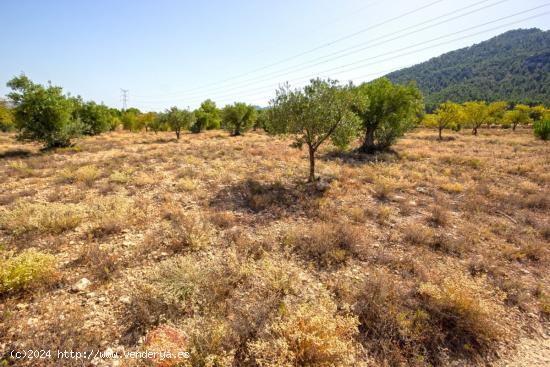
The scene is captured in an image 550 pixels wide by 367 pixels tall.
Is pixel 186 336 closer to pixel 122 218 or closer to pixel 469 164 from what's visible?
pixel 122 218

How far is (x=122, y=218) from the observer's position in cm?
805

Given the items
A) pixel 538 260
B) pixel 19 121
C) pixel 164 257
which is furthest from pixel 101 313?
pixel 19 121

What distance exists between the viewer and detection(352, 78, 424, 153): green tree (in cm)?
2166

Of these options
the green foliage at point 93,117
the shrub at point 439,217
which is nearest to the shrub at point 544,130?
the shrub at point 439,217

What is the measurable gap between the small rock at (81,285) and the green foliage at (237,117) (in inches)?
1543

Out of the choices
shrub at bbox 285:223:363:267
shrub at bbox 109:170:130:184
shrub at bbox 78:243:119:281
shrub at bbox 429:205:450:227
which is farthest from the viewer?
shrub at bbox 109:170:130:184

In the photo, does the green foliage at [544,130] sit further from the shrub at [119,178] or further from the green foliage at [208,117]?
the green foliage at [208,117]

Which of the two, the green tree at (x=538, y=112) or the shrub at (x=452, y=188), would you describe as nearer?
the shrub at (x=452, y=188)

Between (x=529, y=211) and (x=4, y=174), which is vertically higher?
(x=4, y=174)

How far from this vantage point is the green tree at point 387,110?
21656mm

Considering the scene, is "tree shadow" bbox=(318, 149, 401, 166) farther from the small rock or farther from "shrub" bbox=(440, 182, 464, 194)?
the small rock

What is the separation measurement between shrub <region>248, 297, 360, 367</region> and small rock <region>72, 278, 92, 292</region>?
3960 mm

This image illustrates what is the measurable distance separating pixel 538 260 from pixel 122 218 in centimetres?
1277

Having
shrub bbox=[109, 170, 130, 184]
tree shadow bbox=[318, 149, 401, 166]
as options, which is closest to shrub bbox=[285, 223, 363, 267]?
shrub bbox=[109, 170, 130, 184]
